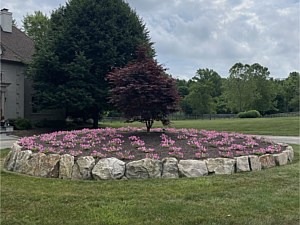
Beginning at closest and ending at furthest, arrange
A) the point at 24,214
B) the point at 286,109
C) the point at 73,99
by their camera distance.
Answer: the point at 24,214 → the point at 73,99 → the point at 286,109

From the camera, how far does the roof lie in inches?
1034

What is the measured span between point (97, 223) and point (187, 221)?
108 centimetres

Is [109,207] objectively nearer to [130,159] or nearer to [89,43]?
[130,159]

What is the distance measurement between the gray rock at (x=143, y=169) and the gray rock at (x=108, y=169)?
134 mm

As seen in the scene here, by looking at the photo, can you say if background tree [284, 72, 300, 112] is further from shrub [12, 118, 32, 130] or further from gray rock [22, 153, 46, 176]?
gray rock [22, 153, 46, 176]

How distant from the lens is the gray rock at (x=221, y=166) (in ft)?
22.5

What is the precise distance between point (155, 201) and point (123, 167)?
5.80 feet

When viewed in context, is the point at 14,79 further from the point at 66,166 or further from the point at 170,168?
the point at 170,168

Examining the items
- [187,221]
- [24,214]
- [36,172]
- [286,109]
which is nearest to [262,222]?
[187,221]

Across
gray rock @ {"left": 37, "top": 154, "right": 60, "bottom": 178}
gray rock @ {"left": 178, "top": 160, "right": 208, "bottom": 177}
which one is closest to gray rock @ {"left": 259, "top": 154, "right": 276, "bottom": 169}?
gray rock @ {"left": 178, "top": 160, "right": 208, "bottom": 177}

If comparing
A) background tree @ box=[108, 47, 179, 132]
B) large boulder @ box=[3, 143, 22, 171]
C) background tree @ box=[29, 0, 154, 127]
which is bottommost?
large boulder @ box=[3, 143, 22, 171]

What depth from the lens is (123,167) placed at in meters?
6.54

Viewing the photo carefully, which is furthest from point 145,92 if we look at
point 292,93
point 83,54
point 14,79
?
point 292,93

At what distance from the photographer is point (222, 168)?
273 inches
